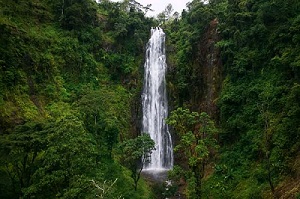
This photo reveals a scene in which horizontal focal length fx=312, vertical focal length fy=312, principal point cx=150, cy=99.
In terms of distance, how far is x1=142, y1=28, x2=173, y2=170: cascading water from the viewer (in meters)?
34.3

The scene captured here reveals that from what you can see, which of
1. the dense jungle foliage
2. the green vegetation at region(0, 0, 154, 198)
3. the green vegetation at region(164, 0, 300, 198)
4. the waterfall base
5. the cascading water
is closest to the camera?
the green vegetation at region(0, 0, 154, 198)

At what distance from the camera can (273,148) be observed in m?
22.2

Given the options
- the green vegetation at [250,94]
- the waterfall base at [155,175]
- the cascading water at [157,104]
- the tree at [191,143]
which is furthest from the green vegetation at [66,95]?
the green vegetation at [250,94]

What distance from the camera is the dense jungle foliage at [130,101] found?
61.6 ft

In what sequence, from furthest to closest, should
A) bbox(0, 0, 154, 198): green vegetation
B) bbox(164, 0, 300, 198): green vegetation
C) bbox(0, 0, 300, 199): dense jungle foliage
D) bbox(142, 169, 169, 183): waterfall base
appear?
1. bbox(142, 169, 169, 183): waterfall base
2. bbox(164, 0, 300, 198): green vegetation
3. bbox(0, 0, 300, 199): dense jungle foliage
4. bbox(0, 0, 154, 198): green vegetation

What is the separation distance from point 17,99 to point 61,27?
48.9 feet

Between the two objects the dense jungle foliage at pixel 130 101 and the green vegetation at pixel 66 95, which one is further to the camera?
the dense jungle foliage at pixel 130 101

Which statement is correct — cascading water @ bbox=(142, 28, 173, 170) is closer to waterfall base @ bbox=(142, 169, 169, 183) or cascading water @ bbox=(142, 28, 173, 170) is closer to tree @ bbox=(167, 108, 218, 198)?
waterfall base @ bbox=(142, 169, 169, 183)

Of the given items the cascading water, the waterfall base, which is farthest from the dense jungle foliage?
the waterfall base

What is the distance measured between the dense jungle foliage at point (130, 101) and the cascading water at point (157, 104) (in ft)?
3.74

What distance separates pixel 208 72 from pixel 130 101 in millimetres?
9786

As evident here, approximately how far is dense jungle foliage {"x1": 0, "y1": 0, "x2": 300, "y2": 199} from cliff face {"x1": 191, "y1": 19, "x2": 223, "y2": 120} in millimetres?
176

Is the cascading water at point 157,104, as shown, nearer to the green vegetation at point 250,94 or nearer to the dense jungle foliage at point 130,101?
the dense jungle foliage at point 130,101

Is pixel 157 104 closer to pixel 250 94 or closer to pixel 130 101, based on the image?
pixel 130 101
